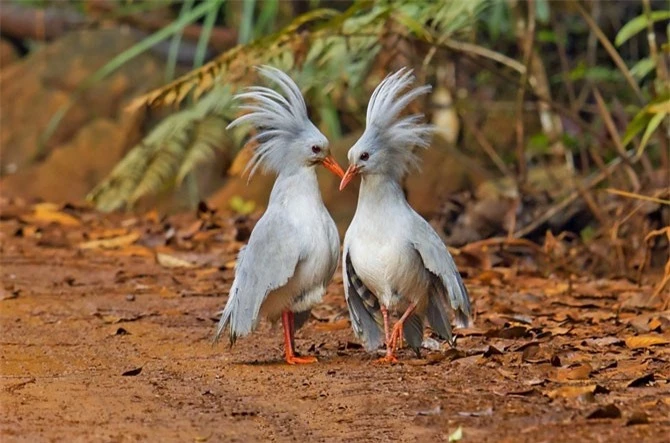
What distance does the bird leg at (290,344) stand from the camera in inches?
195

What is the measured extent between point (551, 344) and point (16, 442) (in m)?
2.30

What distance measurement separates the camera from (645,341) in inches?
196

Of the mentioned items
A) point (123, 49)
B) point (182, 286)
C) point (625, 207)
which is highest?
A: point (123, 49)

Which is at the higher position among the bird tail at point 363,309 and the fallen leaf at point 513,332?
the bird tail at point 363,309

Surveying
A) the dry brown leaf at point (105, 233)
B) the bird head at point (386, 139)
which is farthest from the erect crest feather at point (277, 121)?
the dry brown leaf at point (105, 233)

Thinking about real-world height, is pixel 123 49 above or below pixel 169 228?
above

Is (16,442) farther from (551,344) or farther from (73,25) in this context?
(73,25)

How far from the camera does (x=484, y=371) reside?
4.50 m

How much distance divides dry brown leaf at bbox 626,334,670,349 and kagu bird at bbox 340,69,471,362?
0.66m

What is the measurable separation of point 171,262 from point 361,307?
2.95m

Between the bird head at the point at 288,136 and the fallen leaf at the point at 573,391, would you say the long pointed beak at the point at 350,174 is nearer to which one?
the bird head at the point at 288,136

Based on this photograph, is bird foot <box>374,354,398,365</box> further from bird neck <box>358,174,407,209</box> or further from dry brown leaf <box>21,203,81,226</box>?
dry brown leaf <box>21,203,81,226</box>

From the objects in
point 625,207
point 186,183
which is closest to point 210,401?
point 625,207

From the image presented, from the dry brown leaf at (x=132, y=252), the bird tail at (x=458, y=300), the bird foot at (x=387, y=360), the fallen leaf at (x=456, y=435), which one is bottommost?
the dry brown leaf at (x=132, y=252)
